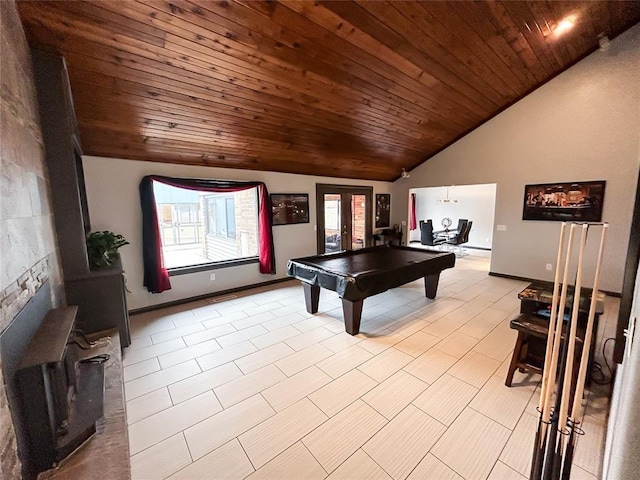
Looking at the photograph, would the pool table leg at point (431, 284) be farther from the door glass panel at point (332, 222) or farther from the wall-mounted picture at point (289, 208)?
the wall-mounted picture at point (289, 208)

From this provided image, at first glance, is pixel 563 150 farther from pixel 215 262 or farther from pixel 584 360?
pixel 215 262

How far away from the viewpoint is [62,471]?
1.45m

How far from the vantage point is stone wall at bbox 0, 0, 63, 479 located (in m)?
1.16

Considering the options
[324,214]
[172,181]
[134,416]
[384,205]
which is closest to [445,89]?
[324,214]

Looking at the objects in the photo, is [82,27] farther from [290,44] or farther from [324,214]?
[324,214]

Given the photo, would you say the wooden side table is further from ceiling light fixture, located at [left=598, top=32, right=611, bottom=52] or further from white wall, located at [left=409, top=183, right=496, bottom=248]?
white wall, located at [left=409, top=183, right=496, bottom=248]

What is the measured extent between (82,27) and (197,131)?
1.52 metres

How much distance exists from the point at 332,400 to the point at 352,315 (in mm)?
1080

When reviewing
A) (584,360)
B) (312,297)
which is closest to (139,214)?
(312,297)

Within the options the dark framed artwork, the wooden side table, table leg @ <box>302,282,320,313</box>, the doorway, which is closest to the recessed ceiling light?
the wooden side table


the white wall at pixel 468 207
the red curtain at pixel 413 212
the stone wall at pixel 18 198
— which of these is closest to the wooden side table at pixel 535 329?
the stone wall at pixel 18 198

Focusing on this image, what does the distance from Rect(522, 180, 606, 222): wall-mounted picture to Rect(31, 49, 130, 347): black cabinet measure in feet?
21.7

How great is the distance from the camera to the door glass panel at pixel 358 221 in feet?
22.4

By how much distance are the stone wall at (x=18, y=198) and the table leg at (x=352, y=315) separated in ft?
8.28
